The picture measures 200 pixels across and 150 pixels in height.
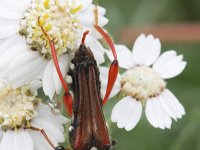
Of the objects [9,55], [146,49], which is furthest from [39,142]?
[146,49]

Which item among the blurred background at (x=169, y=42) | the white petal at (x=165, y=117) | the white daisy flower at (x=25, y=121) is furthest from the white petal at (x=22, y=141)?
the blurred background at (x=169, y=42)

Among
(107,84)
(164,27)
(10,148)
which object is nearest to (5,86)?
(10,148)

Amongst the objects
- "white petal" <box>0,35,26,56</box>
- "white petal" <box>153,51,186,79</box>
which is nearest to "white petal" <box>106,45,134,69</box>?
"white petal" <box>153,51,186,79</box>

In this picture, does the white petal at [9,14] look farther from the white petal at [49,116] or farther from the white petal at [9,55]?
the white petal at [49,116]

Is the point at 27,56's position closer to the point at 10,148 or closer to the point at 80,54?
the point at 80,54

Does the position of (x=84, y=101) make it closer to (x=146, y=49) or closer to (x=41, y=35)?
(x=41, y=35)

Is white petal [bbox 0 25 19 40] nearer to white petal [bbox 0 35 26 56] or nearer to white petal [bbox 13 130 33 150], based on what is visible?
white petal [bbox 0 35 26 56]
